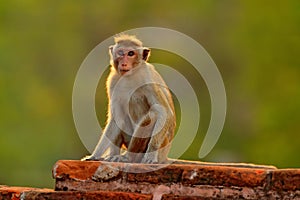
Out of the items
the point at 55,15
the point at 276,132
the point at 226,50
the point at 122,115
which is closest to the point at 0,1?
the point at 55,15

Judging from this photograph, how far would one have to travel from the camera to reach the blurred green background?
20.4m

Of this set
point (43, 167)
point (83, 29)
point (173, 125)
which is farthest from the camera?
point (83, 29)

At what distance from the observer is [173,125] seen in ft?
21.0

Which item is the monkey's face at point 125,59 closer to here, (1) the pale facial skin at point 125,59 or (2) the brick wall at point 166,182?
(1) the pale facial skin at point 125,59

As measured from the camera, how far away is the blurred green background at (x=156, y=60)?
20.4m

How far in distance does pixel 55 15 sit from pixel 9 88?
2.89 m

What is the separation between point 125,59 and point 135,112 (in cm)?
36

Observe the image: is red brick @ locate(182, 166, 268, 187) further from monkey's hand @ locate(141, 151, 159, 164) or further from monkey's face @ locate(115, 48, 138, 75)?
monkey's face @ locate(115, 48, 138, 75)

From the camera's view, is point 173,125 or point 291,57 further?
point 291,57

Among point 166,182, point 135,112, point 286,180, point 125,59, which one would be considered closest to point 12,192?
point 166,182

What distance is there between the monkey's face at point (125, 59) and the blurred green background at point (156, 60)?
1223 cm

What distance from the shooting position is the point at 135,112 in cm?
641

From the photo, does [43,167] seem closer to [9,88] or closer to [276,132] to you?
[9,88]

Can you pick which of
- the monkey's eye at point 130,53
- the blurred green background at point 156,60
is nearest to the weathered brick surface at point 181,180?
the monkey's eye at point 130,53
